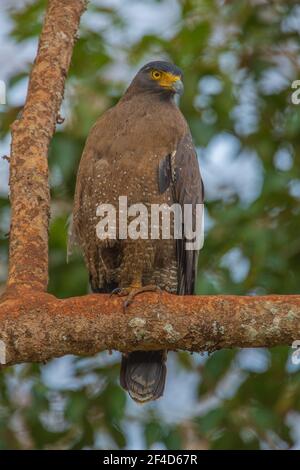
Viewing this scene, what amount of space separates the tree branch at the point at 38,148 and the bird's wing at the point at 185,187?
723 millimetres

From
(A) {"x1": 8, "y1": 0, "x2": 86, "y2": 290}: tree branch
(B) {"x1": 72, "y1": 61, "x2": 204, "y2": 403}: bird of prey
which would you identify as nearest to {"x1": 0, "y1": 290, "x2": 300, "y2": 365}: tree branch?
(A) {"x1": 8, "y1": 0, "x2": 86, "y2": 290}: tree branch

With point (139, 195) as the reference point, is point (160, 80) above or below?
above

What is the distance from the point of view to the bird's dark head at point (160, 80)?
6.08 metres

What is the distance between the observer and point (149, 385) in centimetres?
555

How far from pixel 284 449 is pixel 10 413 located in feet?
6.11

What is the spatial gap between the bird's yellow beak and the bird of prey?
A: 0.96ft

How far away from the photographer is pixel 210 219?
6.31 metres
